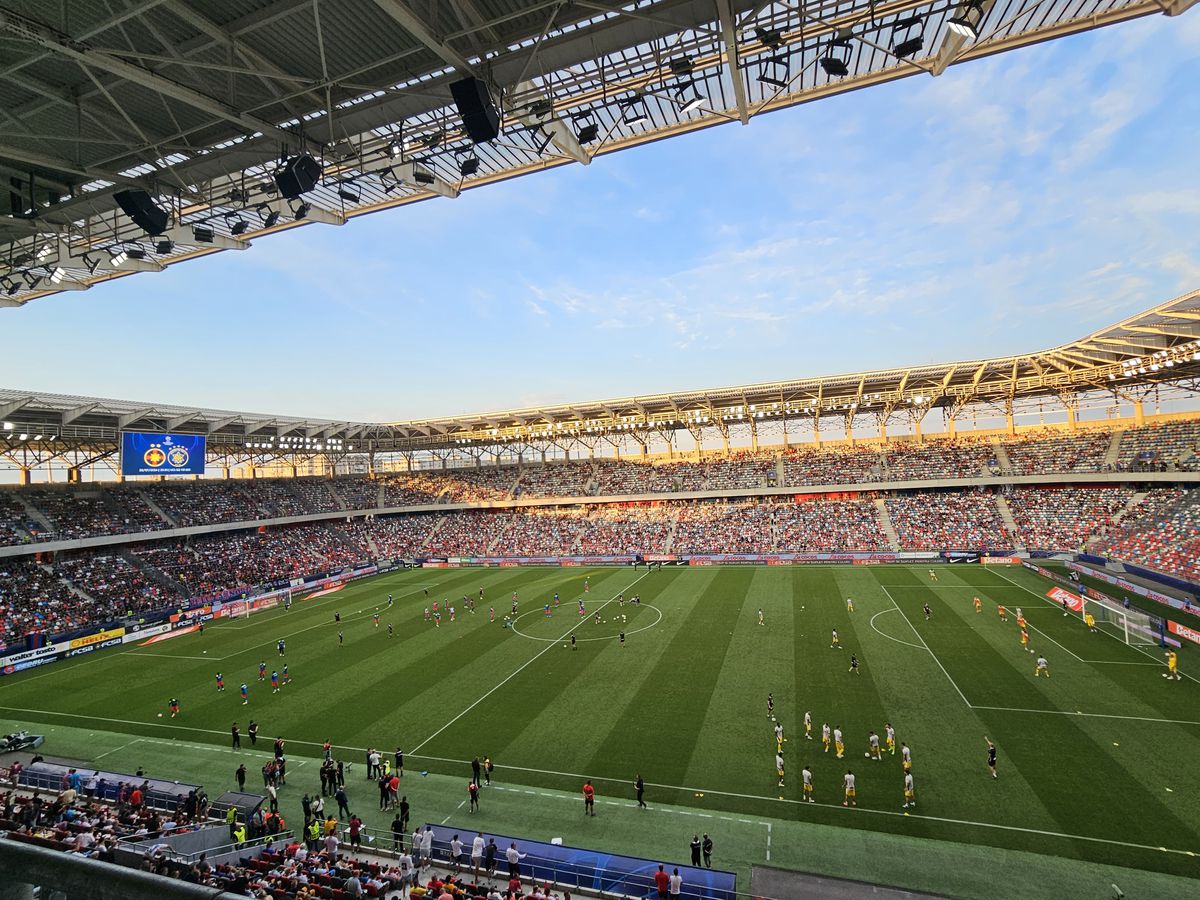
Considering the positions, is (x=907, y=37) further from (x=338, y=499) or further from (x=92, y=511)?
(x=338, y=499)

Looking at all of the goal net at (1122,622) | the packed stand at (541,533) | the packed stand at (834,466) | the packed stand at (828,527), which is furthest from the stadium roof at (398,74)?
the packed stand at (834,466)

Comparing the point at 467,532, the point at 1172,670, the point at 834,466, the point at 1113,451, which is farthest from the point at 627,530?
the point at 1172,670

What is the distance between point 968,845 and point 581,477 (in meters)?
57.3

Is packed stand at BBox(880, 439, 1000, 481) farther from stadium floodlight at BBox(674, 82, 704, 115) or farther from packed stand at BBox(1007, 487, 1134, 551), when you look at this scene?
stadium floodlight at BBox(674, 82, 704, 115)

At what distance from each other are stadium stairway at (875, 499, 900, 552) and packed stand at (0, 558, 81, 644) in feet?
182

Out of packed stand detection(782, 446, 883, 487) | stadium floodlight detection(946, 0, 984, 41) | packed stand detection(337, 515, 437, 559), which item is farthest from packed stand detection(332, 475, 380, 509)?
stadium floodlight detection(946, 0, 984, 41)

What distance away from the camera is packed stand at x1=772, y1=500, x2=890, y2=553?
2002 inches

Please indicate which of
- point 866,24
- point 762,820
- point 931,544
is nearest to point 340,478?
point 931,544

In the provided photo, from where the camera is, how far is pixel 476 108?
966 cm

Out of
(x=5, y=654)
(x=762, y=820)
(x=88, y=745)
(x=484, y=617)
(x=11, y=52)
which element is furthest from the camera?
(x=484, y=617)

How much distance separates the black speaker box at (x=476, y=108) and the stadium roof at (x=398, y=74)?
1.21ft

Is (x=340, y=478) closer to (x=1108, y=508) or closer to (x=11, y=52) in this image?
(x=11, y=52)

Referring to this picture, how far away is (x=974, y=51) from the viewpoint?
1030 cm

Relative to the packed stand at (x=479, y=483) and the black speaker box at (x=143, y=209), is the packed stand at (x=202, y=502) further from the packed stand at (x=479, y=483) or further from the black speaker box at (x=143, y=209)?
the black speaker box at (x=143, y=209)
